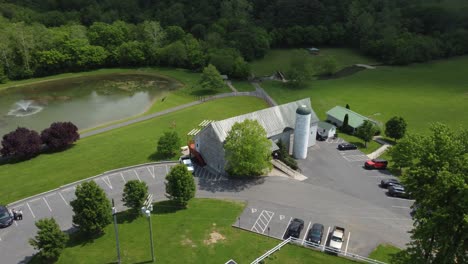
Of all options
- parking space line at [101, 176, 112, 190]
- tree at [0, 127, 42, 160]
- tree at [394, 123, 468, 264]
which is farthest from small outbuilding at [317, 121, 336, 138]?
tree at [0, 127, 42, 160]

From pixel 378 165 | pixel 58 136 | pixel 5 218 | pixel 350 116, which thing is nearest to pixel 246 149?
pixel 378 165

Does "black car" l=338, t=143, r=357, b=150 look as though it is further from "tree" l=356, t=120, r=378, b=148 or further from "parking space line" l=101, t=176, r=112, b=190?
"parking space line" l=101, t=176, r=112, b=190

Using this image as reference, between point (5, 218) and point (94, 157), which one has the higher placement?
point (94, 157)

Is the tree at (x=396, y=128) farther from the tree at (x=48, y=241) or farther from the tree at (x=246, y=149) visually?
the tree at (x=48, y=241)

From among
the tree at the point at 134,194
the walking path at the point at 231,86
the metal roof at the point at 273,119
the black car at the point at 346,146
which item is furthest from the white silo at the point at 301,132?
the walking path at the point at 231,86

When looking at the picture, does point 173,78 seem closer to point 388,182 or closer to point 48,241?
point 388,182

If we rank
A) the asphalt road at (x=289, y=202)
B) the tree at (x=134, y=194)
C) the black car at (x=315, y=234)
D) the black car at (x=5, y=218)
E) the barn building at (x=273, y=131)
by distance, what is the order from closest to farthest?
1. the black car at (x=315, y=234)
2. the asphalt road at (x=289, y=202)
3. the black car at (x=5, y=218)
4. the tree at (x=134, y=194)
5. the barn building at (x=273, y=131)
